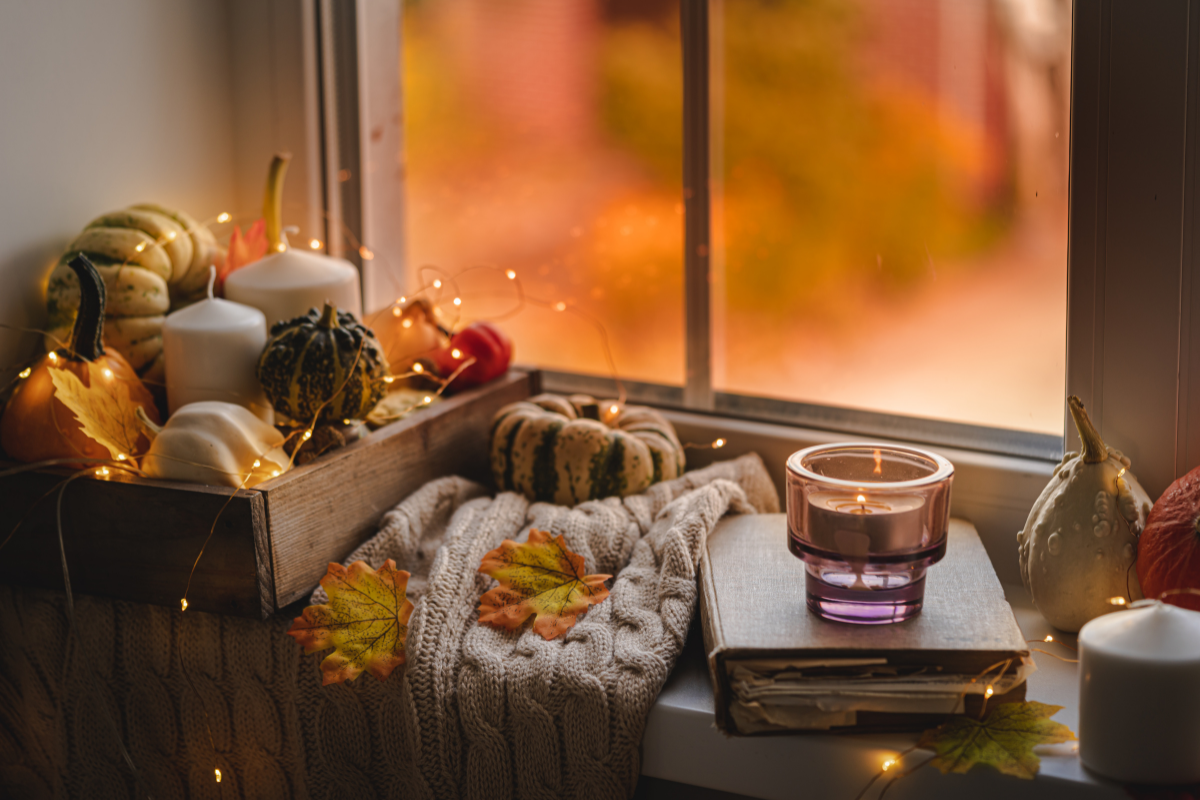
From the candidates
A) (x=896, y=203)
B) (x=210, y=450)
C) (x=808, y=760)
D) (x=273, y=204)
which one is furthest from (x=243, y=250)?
(x=808, y=760)

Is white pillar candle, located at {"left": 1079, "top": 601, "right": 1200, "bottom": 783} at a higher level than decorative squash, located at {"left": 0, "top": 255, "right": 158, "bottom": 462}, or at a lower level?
lower

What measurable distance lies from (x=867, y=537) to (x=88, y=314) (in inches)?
30.8

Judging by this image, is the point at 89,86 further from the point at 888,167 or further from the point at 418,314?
the point at 888,167

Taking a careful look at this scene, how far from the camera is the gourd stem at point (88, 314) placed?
98 cm

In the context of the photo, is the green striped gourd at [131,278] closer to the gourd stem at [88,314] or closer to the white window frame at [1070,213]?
the gourd stem at [88,314]

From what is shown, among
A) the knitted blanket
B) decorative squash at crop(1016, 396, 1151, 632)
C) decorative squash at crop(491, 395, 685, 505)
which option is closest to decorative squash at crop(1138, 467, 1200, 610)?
decorative squash at crop(1016, 396, 1151, 632)

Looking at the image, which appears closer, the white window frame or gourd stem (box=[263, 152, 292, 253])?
the white window frame

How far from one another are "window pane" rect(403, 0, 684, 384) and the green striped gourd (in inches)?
15.3

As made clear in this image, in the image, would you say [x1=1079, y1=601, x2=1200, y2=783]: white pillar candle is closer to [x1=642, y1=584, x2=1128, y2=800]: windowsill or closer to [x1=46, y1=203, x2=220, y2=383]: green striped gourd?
[x1=642, y1=584, x2=1128, y2=800]: windowsill

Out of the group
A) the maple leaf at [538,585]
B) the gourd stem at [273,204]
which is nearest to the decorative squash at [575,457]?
the maple leaf at [538,585]

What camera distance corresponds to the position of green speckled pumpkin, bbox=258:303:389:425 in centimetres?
100

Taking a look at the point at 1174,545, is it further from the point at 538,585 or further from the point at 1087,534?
the point at 538,585

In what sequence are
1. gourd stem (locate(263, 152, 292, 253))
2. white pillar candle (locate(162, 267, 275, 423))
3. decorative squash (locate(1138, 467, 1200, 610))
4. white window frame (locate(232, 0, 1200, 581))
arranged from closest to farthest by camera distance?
decorative squash (locate(1138, 467, 1200, 610)) < white window frame (locate(232, 0, 1200, 581)) < white pillar candle (locate(162, 267, 275, 423)) < gourd stem (locate(263, 152, 292, 253))

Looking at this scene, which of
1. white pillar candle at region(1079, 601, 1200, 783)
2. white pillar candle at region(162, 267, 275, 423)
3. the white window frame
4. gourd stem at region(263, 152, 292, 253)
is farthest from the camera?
gourd stem at region(263, 152, 292, 253)
